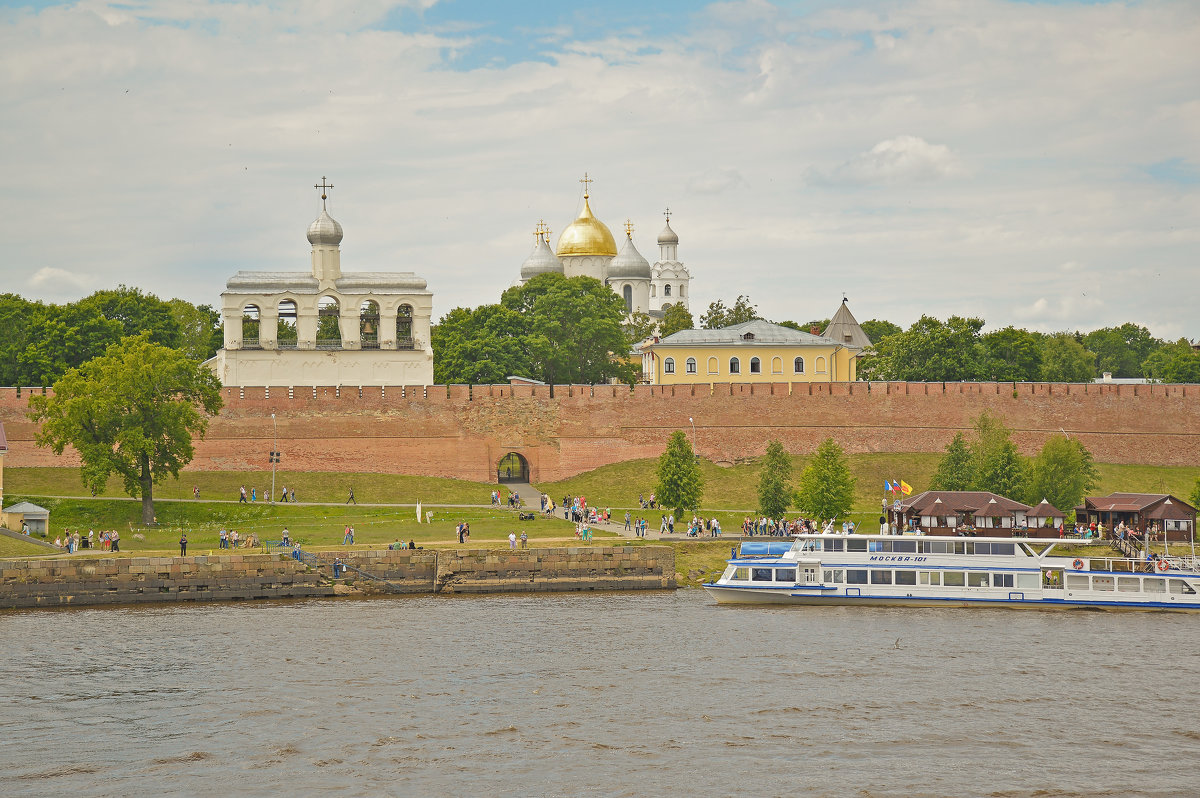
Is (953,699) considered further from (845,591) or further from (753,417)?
(753,417)

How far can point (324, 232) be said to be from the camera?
67.9 metres

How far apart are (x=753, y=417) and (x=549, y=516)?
15110 millimetres

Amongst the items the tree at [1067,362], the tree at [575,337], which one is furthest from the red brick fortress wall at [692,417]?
the tree at [1067,362]

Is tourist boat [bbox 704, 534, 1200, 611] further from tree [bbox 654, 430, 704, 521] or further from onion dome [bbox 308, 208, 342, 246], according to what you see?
onion dome [bbox 308, 208, 342, 246]

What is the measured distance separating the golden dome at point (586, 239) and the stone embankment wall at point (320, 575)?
61747 millimetres

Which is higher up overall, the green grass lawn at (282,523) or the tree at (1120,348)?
the tree at (1120,348)

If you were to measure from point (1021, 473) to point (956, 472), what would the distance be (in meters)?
2.22

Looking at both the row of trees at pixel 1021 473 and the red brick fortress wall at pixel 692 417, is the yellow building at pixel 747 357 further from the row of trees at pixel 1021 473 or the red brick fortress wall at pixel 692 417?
the row of trees at pixel 1021 473

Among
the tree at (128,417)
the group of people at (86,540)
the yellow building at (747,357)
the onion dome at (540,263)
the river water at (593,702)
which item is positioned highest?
the onion dome at (540,263)

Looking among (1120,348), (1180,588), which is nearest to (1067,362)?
(1120,348)

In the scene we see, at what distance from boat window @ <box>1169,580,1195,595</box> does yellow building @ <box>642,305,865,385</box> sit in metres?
30.6

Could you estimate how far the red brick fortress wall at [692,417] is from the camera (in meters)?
60.1

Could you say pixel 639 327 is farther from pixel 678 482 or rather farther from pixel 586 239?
pixel 678 482

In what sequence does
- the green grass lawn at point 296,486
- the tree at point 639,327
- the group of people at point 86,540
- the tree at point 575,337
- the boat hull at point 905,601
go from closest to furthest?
the boat hull at point 905,601 < the group of people at point 86,540 < the green grass lawn at point 296,486 < the tree at point 575,337 < the tree at point 639,327
